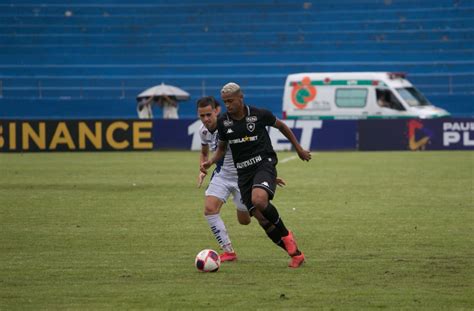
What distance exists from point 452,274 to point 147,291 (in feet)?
9.40

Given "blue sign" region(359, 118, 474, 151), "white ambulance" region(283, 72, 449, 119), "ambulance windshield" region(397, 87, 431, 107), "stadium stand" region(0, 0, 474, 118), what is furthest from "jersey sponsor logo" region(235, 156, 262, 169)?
"stadium stand" region(0, 0, 474, 118)

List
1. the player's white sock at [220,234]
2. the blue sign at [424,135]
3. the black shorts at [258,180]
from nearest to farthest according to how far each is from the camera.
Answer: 1. the black shorts at [258,180]
2. the player's white sock at [220,234]
3. the blue sign at [424,135]

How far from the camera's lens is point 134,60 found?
150ft

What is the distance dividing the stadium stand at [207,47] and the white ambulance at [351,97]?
5.37 meters

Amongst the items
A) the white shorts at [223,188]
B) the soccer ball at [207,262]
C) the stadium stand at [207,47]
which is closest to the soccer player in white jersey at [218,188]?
the white shorts at [223,188]

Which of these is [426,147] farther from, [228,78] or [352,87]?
[228,78]

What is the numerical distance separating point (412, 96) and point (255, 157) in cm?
2786

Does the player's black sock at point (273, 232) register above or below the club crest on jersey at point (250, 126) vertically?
below

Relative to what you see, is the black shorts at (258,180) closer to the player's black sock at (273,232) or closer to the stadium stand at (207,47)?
the player's black sock at (273,232)

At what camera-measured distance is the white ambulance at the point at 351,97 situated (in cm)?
3728

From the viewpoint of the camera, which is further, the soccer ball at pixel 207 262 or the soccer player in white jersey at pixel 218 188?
the soccer player in white jersey at pixel 218 188

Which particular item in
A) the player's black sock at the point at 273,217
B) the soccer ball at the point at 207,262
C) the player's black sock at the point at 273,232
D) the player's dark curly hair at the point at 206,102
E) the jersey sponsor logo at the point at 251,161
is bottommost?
the soccer ball at the point at 207,262

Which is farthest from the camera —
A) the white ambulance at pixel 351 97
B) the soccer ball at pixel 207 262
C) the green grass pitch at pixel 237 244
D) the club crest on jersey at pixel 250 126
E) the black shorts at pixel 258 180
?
the white ambulance at pixel 351 97

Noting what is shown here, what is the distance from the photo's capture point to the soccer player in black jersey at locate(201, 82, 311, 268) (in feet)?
33.7
